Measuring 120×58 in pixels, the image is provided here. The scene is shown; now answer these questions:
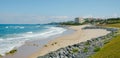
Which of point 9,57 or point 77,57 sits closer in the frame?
point 77,57

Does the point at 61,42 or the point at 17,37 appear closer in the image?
the point at 61,42

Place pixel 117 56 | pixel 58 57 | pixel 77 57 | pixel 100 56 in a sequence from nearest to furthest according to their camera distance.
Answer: pixel 117 56 < pixel 100 56 < pixel 77 57 < pixel 58 57

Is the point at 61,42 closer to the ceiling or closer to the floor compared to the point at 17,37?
closer to the ceiling

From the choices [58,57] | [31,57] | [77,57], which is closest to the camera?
[77,57]

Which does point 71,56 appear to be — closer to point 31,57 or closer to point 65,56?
point 65,56

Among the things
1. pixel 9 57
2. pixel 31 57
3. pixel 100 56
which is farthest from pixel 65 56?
pixel 9 57

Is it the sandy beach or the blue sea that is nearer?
the sandy beach

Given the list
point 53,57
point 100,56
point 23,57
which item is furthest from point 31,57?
point 100,56

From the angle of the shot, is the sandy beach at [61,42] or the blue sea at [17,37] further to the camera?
the blue sea at [17,37]

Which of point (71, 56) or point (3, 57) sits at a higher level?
point (71, 56)
